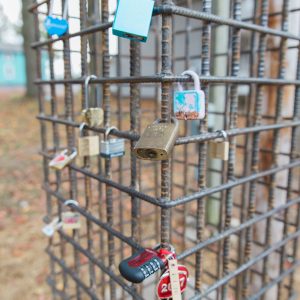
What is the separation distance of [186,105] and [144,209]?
3.20 m

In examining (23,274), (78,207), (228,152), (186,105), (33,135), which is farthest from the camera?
(33,135)

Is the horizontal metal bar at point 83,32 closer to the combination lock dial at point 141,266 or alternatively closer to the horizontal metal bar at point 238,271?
the combination lock dial at point 141,266

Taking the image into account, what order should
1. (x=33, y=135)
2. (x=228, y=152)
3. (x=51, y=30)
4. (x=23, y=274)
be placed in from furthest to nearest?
1. (x=33, y=135)
2. (x=23, y=274)
3. (x=51, y=30)
4. (x=228, y=152)

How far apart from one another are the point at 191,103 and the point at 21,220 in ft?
11.6

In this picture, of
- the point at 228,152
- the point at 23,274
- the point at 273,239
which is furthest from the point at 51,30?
the point at 23,274

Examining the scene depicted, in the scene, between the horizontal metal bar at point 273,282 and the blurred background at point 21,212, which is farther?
the blurred background at point 21,212

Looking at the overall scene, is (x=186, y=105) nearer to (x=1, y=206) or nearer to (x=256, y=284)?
(x=256, y=284)

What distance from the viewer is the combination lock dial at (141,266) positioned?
37.7 inches

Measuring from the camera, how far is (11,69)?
22.9 meters

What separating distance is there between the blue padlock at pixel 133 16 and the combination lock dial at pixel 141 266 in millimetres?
698

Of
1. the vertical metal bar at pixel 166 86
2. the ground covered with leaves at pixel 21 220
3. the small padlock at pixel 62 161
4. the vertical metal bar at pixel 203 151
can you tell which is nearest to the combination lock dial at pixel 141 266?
the vertical metal bar at pixel 166 86

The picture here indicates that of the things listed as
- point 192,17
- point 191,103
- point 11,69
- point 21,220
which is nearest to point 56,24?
point 192,17

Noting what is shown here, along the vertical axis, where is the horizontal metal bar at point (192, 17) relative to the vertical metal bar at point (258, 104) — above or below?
above

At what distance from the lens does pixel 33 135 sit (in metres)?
7.66
